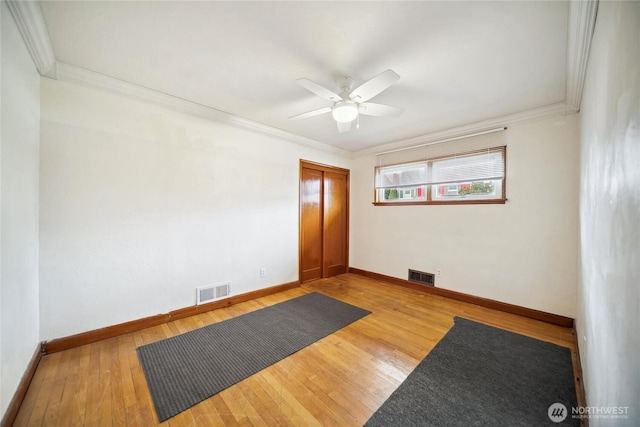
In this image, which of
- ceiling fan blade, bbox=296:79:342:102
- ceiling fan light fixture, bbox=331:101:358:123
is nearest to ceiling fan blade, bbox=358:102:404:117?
ceiling fan light fixture, bbox=331:101:358:123

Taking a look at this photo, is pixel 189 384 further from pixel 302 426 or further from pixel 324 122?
pixel 324 122

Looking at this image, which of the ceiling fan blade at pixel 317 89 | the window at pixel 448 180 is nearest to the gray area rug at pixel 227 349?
the window at pixel 448 180

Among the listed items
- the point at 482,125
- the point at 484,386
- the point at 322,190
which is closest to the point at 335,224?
the point at 322,190

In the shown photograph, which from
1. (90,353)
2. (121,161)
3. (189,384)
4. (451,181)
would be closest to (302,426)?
(189,384)

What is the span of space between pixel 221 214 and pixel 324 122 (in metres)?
1.85

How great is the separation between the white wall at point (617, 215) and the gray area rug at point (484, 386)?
0.43 meters

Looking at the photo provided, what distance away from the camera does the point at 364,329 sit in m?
2.50

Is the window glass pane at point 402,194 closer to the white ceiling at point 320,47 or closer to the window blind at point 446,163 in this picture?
the window blind at point 446,163

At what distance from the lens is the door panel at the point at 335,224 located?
14.6 feet

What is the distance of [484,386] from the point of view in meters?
1.69

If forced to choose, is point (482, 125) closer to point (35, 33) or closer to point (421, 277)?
point (421, 277)

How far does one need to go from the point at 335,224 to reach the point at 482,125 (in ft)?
9.04

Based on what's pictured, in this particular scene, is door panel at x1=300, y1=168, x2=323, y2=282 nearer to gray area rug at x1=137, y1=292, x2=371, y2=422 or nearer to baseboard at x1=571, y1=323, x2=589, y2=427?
gray area rug at x1=137, y1=292, x2=371, y2=422

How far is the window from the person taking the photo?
10.0 ft
